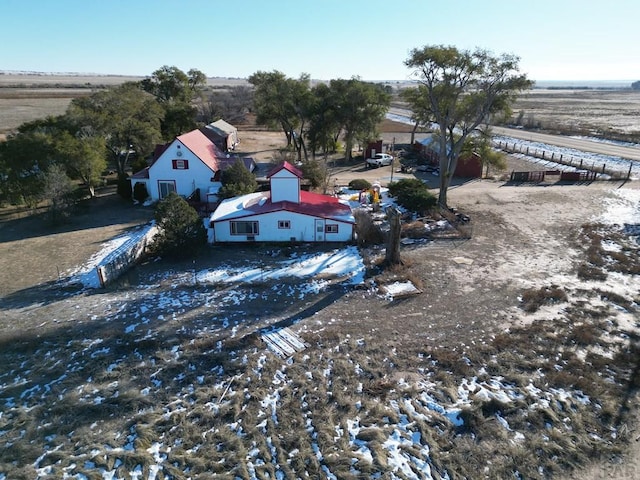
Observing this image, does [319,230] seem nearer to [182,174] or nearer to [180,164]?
[182,174]

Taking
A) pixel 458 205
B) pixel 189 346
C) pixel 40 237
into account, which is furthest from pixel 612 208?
pixel 40 237

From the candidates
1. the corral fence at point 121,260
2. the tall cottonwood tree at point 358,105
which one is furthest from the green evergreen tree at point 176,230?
the tall cottonwood tree at point 358,105

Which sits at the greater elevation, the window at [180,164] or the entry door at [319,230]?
the window at [180,164]

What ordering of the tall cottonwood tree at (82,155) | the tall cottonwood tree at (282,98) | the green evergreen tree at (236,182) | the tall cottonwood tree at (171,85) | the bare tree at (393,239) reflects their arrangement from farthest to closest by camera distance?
1. the tall cottonwood tree at (171,85)
2. the tall cottonwood tree at (282,98)
3. the tall cottonwood tree at (82,155)
4. the green evergreen tree at (236,182)
5. the bare tree at (393,239)

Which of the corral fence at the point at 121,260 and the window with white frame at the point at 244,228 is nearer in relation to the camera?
the corral fence at the point at 121,260

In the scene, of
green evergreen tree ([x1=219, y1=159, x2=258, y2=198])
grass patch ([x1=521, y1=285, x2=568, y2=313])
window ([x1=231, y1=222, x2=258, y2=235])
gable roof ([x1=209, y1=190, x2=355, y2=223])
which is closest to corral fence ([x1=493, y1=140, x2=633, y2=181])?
grass patch ([x1=521, y1=285, x2=568, y2=313])

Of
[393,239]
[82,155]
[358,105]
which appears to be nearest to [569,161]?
[358,105]

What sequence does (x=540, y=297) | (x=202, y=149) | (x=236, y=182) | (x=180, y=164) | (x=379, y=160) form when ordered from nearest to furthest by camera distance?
1. (x=540, y=297)
2. (x=236, y=182)
3. (x=180, y=164)
4. (x=202, y=149)
5. (x=379, y=160)

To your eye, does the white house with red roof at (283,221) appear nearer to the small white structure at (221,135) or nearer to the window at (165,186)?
the window at (165,186)
